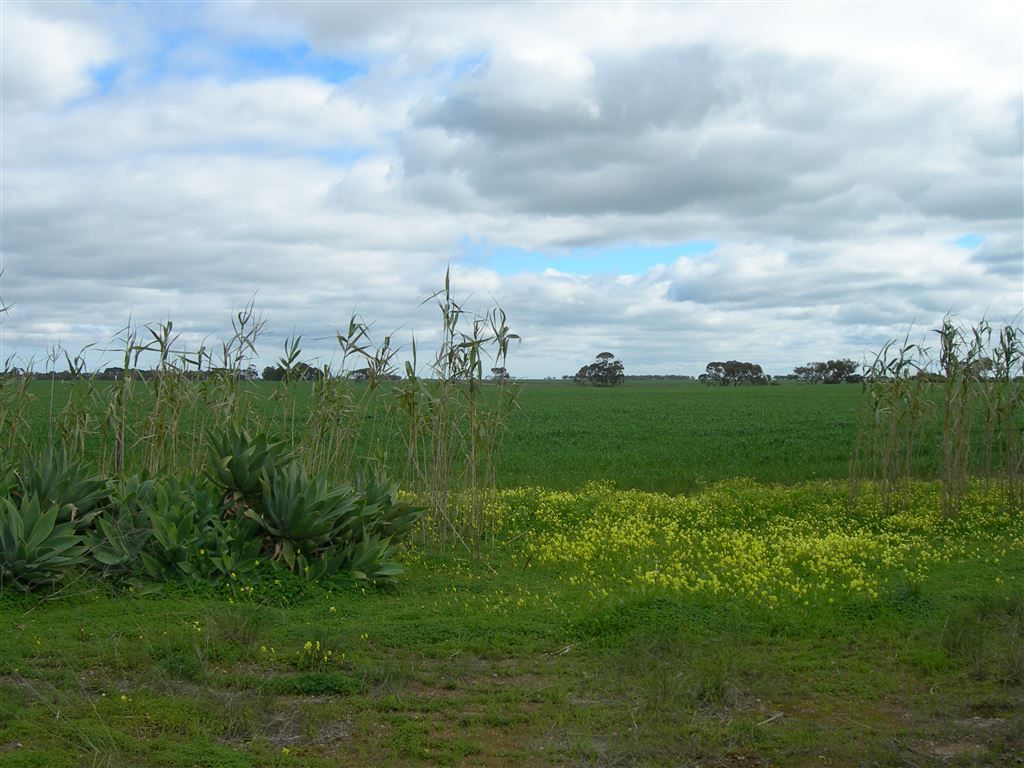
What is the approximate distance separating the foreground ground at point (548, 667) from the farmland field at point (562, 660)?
0.02 metres

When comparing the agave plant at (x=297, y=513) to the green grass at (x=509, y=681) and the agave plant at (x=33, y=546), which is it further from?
the agave plant at (x=33, y=546)

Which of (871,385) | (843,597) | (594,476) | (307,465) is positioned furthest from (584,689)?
(594,476)

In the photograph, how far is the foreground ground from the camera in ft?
14.2

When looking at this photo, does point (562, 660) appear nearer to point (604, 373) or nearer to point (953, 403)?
point (953, 403)

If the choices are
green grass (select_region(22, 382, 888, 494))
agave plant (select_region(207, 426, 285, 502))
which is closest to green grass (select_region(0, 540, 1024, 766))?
agave plant (select_region(207, 426, 285, 502))

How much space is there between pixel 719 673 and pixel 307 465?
5.38 meters

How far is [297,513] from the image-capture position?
7398 millimetres

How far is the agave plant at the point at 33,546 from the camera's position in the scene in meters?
6.73

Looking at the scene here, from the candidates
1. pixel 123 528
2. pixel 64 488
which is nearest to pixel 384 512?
pixel 123 528

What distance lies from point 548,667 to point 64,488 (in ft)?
14.8

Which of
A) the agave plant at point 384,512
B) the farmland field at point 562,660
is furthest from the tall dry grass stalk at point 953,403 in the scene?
the agave plant at point 384,512

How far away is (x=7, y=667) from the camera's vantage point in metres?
5.25

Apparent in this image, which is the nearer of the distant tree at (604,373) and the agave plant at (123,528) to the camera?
the agave plant at (123,528)

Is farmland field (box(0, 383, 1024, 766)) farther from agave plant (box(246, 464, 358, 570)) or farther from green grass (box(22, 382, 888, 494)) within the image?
green grass (box(22, 382, 888, 494))
